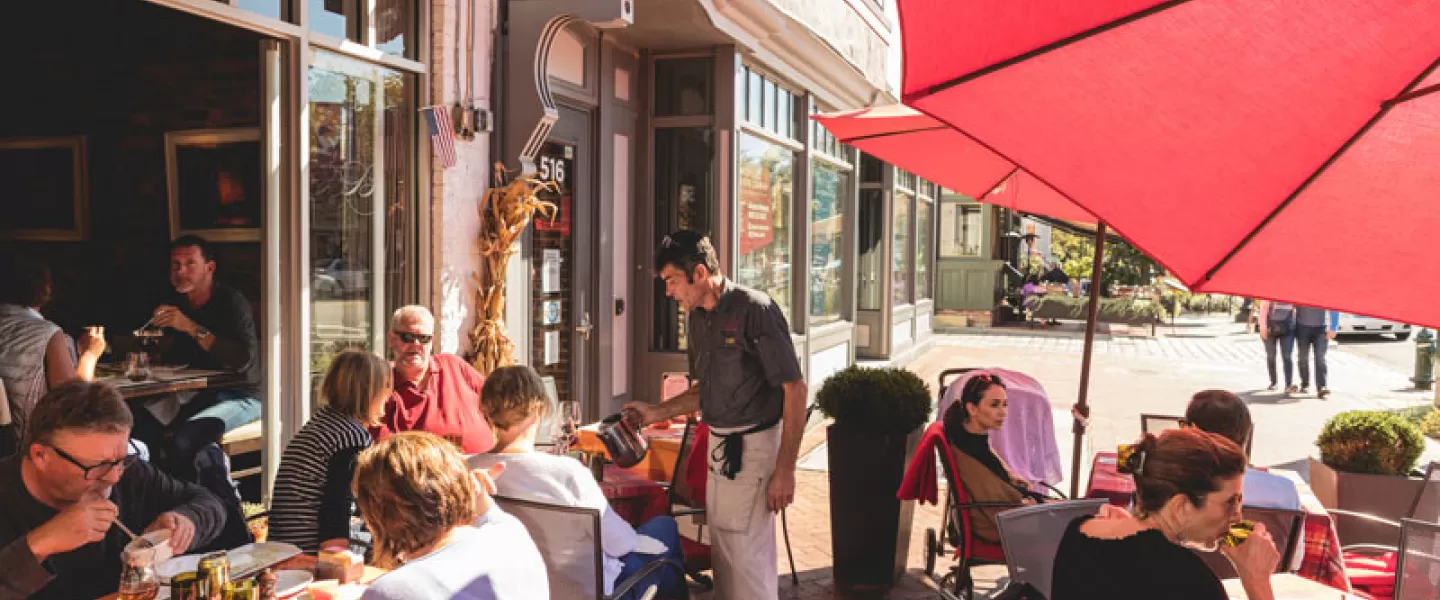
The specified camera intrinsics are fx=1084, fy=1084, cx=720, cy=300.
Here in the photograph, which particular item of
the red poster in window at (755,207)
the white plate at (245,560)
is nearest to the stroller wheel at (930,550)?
the white plate at (245,560)

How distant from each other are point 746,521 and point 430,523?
2.06m

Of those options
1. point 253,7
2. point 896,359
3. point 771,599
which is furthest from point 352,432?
point 896,359

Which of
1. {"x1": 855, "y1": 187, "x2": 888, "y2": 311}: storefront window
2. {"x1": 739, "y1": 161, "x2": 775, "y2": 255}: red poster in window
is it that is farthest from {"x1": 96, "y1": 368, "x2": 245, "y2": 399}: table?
{"x1": 855, "y1": 187, "x2": 888, "y2": 311}: storefront window

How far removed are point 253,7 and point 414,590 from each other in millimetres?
3594

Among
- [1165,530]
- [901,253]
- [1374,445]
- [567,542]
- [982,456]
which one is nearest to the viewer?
[1165,530]

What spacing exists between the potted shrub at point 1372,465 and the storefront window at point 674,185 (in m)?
4.97

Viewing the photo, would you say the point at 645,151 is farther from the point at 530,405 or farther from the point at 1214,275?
the point at 1214,275

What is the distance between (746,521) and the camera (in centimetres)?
450

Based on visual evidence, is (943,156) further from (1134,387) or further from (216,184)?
(1134,387)

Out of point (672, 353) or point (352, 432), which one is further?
point (672, 353)

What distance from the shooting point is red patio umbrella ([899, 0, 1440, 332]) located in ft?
6.65

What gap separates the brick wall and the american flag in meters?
1.09

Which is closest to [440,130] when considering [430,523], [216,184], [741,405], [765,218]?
[216,184]

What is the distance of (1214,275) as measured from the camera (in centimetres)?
242
